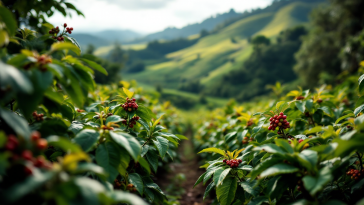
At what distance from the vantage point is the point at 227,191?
2094mm

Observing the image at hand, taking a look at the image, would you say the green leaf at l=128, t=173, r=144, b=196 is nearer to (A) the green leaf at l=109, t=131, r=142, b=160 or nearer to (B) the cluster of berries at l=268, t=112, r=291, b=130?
(A) the green leaf at l=109, t=131, r=142, b=160

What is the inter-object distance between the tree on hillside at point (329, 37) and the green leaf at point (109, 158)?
90.2 ft

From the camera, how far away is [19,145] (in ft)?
3.50

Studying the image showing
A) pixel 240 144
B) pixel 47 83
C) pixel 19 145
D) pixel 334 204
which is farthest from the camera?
pixel 240 144

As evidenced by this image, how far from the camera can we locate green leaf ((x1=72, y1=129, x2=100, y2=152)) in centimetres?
142

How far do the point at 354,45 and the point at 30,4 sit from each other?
53.9 ft

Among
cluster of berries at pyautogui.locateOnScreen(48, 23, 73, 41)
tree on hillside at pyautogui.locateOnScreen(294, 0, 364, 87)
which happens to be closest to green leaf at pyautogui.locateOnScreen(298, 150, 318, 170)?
cluster of berries at pyautogui.locateOnScreen(48, 23, 73, 41)

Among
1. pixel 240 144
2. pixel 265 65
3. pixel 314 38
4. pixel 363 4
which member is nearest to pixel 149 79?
pixel 265 65

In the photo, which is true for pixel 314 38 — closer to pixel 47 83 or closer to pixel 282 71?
pixel 47 83

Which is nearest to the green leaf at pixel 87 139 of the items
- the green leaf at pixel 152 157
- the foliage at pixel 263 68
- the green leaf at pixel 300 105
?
the green leaf at pixel 152 157

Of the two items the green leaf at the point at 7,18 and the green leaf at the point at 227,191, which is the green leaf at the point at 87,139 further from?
the green leaf at the point at 227,191

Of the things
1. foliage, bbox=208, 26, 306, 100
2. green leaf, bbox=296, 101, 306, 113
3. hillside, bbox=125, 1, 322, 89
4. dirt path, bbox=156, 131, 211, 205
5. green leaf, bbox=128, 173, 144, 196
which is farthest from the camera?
hillside, bbox=125, 1, 322, 89

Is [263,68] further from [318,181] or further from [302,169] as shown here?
[318,181]

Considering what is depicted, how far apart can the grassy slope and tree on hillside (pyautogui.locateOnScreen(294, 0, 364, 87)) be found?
48413mm
